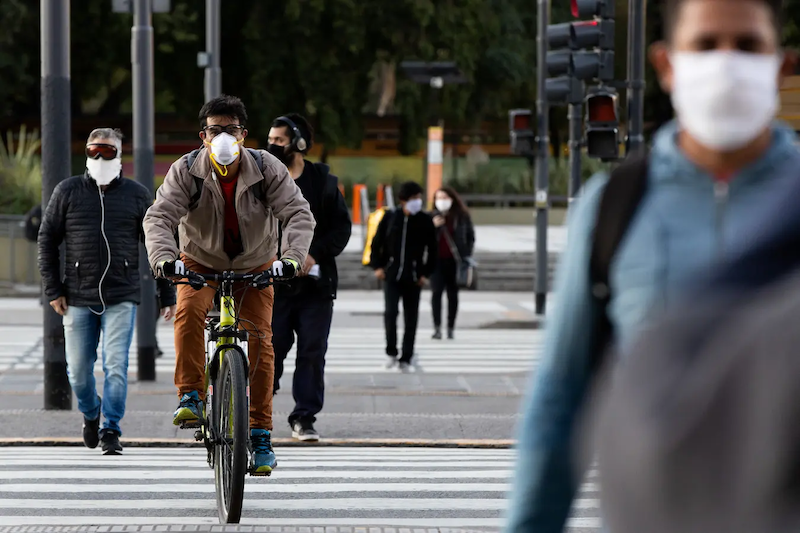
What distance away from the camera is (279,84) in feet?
122

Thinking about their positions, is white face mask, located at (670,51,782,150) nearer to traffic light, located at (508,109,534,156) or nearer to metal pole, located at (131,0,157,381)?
metal pole, located at (131,0,157,381)

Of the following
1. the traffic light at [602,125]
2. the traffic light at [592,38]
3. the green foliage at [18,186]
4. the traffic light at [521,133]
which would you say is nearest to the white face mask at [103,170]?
the traffic light at [602,125]

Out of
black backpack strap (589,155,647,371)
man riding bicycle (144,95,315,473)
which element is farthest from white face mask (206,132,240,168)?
black backpack strap (589,155,647,371)

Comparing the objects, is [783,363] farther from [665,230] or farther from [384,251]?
[384,251]

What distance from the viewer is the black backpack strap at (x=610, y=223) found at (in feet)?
6.51

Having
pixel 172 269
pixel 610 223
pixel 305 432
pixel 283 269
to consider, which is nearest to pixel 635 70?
pixel 305 432

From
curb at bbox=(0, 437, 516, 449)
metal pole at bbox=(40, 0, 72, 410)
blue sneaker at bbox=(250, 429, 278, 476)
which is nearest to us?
blue sneaker at bbox=(250, 429, 278, 476)

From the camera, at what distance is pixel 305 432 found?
28.0ft

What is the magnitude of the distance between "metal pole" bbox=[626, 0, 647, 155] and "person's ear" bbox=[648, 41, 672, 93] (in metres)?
10.3

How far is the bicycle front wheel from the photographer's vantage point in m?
5.61

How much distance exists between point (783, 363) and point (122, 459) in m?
6.64

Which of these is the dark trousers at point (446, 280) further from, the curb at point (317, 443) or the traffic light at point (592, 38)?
the curb at point (317, 443)

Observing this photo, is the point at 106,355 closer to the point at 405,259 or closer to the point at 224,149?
the point at 224,149

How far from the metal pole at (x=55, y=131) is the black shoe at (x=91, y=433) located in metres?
1.80
